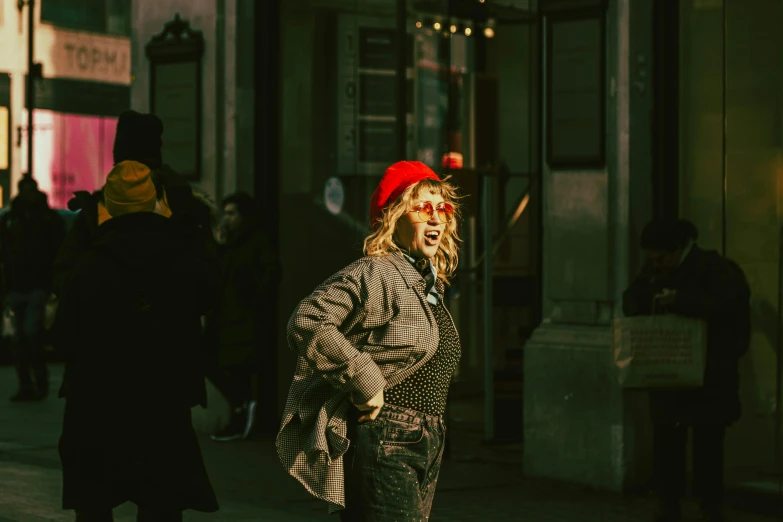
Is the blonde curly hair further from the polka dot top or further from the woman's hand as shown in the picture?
the woman's hand

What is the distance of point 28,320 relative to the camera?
13898mm

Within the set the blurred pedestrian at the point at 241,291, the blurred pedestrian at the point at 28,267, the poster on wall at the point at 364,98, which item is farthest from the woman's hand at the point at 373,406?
the blurred pedestrian at the point at 28,267

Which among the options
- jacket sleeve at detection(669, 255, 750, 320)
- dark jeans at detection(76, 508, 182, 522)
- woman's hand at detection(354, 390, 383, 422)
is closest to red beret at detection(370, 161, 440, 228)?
woman's hand at detection(354, 390, 383, 422)

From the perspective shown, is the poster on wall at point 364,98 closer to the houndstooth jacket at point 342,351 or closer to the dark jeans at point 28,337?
the dark jeans at point 28,337

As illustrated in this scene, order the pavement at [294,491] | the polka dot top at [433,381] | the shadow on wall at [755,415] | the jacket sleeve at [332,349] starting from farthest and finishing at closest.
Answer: the shadow on wall at [755,415]
the pavement at [294,491]
the polka dot top at [433,381]
the jacket sleeve at [332,349]

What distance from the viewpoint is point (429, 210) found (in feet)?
15.2

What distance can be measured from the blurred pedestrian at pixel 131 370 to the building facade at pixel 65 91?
26671 millimetres

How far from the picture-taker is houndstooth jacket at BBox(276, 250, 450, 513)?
14.6 ft

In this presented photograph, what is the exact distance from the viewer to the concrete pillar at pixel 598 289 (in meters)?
8.95

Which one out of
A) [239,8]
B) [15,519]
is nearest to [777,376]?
[15,519]

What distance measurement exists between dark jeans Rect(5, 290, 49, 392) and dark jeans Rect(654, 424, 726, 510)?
7277mm

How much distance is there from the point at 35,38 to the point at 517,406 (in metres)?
23.7

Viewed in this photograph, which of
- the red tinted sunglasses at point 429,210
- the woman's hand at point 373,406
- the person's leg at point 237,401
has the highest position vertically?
the red tinted sunglasses at point 429,210

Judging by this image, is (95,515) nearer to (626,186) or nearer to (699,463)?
(699,463)
